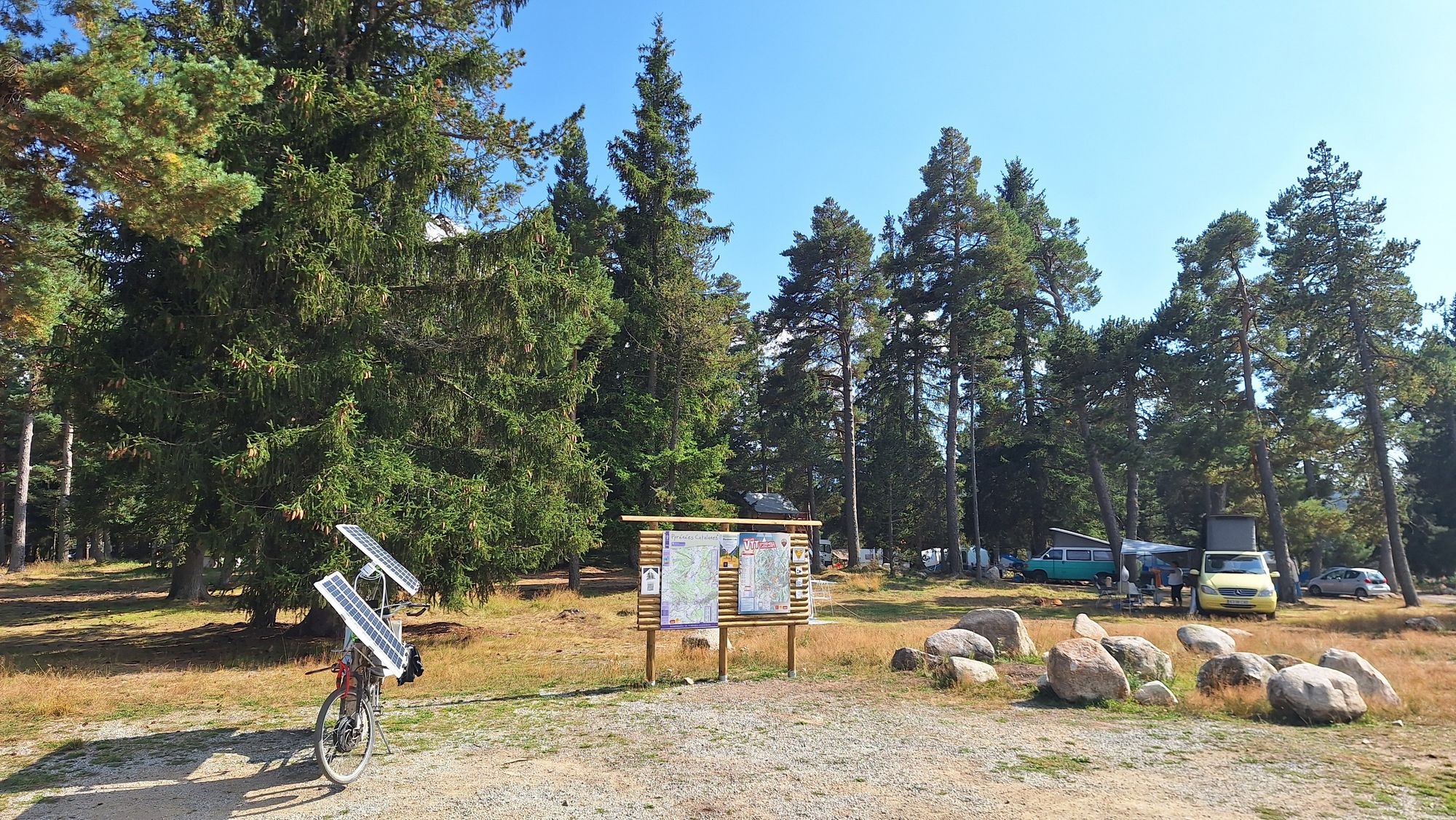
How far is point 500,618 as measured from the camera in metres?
19.7

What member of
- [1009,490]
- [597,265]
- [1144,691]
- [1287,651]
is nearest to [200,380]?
[1144,691]

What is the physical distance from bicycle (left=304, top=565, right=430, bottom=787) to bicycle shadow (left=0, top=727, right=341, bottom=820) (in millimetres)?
200

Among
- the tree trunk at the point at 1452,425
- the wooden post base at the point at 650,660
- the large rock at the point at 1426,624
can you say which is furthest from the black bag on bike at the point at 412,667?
the tree trunk at the point at 1452,425

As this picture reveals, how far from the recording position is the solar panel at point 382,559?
6.53m

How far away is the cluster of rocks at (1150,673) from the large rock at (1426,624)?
1210cm

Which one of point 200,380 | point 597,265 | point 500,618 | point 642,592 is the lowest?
point 500,618

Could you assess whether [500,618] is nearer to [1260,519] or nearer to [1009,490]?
[1009,490]

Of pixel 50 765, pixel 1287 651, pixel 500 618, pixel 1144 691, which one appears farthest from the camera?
pixel 500 618

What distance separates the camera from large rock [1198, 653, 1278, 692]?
9.41 metres

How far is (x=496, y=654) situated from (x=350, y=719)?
7790mm

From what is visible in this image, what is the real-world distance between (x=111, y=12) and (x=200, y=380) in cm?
504

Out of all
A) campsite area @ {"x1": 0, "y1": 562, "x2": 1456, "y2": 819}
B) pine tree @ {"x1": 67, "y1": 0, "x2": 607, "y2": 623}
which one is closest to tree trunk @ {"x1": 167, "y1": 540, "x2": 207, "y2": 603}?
campsite area @ {"x1": 0, "y1": 562, "x2": 1456, "y2": 819}

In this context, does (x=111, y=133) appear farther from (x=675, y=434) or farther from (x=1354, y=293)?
(x=1354, y=293)

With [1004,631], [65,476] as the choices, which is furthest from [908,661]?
[65,476]
